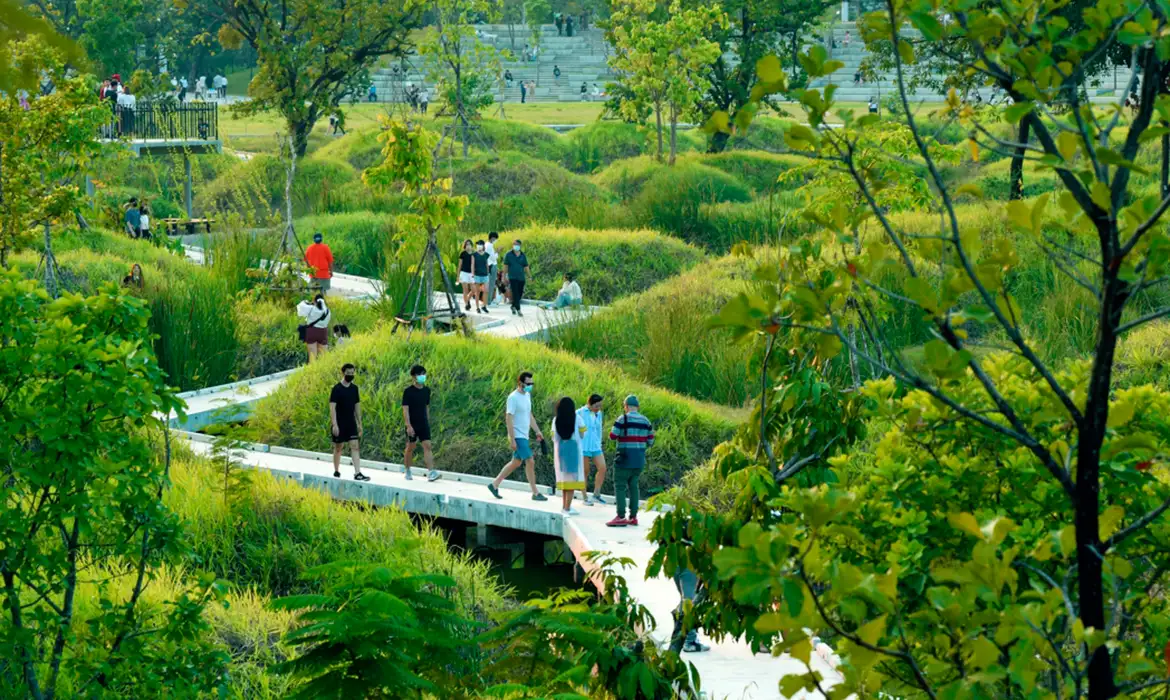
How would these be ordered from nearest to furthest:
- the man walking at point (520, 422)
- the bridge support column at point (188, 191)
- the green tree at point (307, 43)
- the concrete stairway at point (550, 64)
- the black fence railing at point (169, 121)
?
the man walking at point (520, 422) → the bridge support column at point (188, 191) → the black fence railing at point (169, 121) → the green tree at point (307, 43) → the concrete stairway at point (550, 64)

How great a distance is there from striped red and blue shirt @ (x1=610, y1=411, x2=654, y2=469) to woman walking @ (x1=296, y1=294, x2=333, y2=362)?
6704 mm

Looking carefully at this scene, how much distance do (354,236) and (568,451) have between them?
18.2m

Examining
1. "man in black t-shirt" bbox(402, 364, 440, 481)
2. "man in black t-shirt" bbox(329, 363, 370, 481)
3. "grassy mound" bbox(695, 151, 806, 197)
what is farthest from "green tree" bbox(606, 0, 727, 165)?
"man in black t-shirt" bbox(329, 363, 370, 481)

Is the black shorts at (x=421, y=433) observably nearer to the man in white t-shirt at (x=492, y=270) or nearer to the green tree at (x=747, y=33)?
the man in white t-shirt at (x=492, y=270)

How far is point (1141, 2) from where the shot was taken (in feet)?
11.9

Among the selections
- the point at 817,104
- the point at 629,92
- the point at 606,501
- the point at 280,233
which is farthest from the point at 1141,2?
the point at 629,92

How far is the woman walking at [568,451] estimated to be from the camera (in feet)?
46.4

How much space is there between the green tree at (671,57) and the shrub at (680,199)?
12.6 ft

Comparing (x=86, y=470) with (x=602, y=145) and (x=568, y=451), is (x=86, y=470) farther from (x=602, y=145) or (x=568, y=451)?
(x=602, y=145)

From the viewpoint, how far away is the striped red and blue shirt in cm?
1383

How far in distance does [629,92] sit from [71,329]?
3958 centimetres

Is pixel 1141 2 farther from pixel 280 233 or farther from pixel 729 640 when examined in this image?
pixel 280 233

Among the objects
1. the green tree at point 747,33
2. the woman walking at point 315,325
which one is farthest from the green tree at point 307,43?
the woman walking at point 315,325

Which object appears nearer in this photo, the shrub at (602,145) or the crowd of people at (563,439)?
the crowd of people at (563,439)
